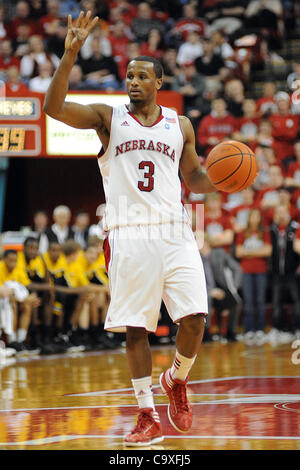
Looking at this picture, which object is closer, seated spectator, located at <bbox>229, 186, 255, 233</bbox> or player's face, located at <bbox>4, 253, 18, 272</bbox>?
player's face, located at <bbox>4, 253, 18, 272</bbox>

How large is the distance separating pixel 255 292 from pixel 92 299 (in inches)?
106

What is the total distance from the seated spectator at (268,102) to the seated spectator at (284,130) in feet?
0.83

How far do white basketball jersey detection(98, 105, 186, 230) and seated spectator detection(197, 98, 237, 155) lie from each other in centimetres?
1002

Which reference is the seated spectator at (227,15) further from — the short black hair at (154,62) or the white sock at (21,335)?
the short black hair at (154,62)

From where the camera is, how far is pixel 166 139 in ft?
16.6

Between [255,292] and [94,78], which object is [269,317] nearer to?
[255,292]

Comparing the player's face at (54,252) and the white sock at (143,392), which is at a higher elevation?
the player's face at (54,252)

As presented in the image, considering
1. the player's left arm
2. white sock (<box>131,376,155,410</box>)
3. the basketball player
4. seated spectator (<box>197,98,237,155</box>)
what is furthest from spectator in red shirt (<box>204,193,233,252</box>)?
white sock (<box>131,376,155,410</box>)

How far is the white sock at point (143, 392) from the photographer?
15.8 ft

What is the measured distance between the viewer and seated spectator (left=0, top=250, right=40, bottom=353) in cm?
1089

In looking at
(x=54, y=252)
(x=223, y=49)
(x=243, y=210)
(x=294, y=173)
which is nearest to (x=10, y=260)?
(x=54, y=252)

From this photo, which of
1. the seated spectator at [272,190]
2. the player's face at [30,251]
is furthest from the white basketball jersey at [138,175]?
the seated spectator at [272,190]

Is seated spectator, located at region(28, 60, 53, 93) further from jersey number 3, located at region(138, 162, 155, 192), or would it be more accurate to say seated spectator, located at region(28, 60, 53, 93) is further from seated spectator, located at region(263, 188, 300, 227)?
jersey number 3, located at region(138, 162, 155, 192)

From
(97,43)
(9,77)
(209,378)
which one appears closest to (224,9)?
(97,43)
